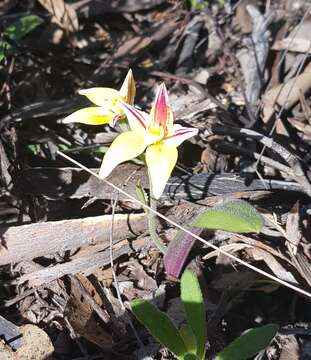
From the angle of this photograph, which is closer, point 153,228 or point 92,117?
point 92,117

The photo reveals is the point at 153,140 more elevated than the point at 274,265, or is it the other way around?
the point at 153,140

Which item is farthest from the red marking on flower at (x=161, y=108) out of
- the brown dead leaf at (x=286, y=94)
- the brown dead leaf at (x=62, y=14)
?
the brown dead leaf at (x=62, y=14)

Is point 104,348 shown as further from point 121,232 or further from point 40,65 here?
point 40,65

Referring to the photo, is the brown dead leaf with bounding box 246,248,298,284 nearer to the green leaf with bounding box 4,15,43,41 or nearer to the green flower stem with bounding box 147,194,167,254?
the green flower stem with bounding box 147,194,167,254

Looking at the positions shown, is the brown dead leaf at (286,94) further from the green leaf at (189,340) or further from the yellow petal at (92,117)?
the green leaf at (189,340)

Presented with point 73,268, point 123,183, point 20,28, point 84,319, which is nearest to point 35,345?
point 84,319

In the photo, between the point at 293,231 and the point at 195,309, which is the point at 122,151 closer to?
the point at 195,309

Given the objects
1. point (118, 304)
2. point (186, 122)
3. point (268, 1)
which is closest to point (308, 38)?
point (268, 1)
